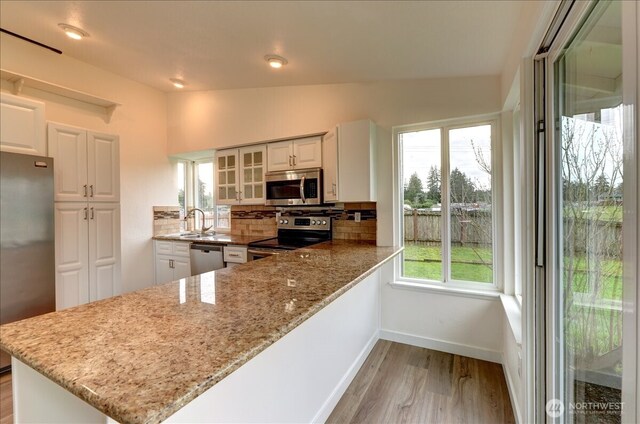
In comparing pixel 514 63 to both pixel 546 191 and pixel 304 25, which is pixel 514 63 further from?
pixel 304 25

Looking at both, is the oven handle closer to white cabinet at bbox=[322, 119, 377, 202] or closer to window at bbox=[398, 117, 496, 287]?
white cabinet at bbox=[322, 119, 377, 202]

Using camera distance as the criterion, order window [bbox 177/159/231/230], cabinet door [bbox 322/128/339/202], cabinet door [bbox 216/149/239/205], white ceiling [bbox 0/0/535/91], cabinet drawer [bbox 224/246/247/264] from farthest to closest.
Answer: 1. window [bbox 177/159/231/230]
2. cabinet door [bbox 216/149/239/205]
3. cabinet drawer [bbox 224/246/247/264]
4. cabinet door [bbox 322/128/339/202]
5. white ceiling [bbox 0/0/535/91]

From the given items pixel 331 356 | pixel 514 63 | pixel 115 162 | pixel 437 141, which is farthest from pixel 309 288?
pixel 115 162

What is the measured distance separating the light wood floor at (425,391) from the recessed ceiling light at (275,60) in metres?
2.71

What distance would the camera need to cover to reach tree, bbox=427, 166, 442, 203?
262 centimetres

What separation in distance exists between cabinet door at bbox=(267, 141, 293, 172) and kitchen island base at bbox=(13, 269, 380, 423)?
5.12ft

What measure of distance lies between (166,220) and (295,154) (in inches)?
92.4

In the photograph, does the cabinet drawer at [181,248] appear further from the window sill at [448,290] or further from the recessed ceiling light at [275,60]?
the window sill at [448,290]

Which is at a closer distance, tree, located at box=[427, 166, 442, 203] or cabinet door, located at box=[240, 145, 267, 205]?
tree, located at box=[427, 166, 442, 203]

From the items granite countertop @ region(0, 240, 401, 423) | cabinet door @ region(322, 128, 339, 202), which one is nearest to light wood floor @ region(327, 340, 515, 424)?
granite countertop @ region(0, 240, 401, 423)

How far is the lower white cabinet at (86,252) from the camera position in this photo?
2707 millimetres

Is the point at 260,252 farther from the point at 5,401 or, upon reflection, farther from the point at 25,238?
the point at 5,401

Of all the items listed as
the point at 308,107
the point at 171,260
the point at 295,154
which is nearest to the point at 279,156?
the point at 295,154

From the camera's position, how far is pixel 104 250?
307 cm
